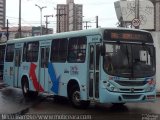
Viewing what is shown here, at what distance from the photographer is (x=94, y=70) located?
13.1m

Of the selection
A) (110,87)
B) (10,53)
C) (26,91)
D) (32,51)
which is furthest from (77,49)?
(10,53)

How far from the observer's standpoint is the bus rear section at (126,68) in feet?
41.0

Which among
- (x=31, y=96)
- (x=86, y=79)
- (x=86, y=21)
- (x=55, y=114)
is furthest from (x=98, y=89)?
(x=86, y=21)

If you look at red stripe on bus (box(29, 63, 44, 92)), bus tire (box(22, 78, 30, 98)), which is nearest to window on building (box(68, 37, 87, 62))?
red stripe on bus (box(29, 63, 44, 92))

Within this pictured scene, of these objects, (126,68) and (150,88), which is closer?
(126,68)

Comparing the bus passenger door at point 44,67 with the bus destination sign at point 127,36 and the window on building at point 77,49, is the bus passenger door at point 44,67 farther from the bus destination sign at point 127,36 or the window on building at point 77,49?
the bus destination sign at point 127,36

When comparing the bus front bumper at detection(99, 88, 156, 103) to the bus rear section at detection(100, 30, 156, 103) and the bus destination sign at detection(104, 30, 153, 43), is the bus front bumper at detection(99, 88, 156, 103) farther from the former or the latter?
the bus destination sign at detection(104, 30, 153, 43)

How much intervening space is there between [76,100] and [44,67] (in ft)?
10.2

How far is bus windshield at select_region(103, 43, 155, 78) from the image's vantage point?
1261 cm

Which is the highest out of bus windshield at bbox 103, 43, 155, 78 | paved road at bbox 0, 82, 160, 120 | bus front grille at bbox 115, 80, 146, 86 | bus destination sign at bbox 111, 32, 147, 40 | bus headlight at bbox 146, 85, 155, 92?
bus destination sign at bbox 111, 32, 147, 40

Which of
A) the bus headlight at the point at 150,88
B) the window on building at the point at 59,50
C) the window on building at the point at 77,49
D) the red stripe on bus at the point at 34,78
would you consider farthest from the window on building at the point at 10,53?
the bus headlight at the point at 150,88

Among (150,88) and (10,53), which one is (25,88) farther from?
(150,88)

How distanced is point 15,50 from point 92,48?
7.50 metres

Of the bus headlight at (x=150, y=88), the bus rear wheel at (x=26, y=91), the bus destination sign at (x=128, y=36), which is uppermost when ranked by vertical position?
the bus destination sign at (x=128, y=36)
